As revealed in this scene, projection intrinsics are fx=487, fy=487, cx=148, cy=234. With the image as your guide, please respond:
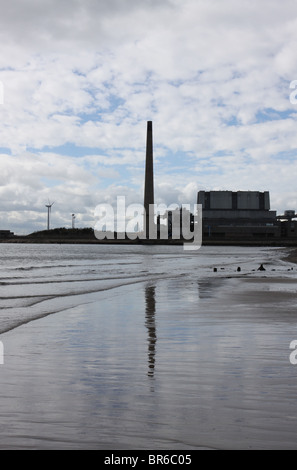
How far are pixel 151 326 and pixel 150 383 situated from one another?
565 centimetres

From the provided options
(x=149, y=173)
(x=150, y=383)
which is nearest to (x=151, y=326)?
(x=150, y=383)

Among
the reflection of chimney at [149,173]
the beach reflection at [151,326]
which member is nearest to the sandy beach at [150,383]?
the beach reflection at [151,326]

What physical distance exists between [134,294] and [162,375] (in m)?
14.6

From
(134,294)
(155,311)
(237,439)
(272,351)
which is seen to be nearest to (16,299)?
(134,294)

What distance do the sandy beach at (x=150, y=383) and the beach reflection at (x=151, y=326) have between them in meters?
0.06

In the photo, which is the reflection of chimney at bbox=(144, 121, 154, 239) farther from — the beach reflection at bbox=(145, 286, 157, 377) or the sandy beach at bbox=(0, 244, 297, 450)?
the sandy beach at bbox=(0, 244, 297, 450)

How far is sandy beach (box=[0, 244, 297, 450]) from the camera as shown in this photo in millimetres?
5129

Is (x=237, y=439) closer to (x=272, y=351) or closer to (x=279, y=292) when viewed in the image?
(x=272, y=351)

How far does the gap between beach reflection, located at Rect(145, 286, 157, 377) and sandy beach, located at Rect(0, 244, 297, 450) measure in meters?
0.06

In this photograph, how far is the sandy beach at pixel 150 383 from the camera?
5.13m

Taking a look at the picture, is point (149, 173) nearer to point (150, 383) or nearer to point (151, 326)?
point (151, 326)

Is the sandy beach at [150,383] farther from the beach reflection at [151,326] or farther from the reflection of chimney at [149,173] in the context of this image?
the reflection of chimney at [149,173]

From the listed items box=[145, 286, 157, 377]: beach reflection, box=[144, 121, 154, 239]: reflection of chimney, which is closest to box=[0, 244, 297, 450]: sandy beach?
box=[145, 286, 157, 377]: beach reflection

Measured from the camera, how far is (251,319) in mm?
14047
